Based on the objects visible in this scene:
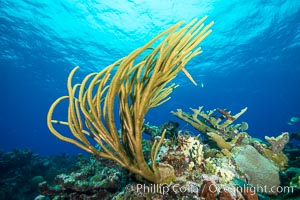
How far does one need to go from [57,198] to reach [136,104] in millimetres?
3289

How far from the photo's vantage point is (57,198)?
4.50m

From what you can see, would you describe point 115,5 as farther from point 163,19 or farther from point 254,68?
point 254,68

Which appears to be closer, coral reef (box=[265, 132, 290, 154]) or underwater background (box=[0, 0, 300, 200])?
coral reef (box=[265, 132, 290, 154])

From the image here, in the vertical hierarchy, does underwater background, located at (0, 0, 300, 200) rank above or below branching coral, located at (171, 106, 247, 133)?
above

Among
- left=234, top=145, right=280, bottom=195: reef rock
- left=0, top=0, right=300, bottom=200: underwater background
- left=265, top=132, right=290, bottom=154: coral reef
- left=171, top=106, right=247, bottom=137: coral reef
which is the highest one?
left=0, top=0, right=300, bottom=200: underwater background

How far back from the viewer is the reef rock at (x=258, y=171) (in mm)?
4504

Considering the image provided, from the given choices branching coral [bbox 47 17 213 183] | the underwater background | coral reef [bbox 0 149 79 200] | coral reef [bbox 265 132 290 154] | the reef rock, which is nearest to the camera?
branching coral [bbox 47 17 213 183]

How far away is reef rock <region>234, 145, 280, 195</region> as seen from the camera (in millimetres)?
4504

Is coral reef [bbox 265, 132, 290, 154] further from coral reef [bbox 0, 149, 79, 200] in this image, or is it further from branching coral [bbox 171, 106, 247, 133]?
coral reef [bbox 0, 149, 79, 200]

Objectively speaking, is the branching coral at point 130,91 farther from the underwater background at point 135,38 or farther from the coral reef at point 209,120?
the underwater background at point 135,38

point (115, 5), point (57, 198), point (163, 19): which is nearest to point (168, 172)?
point (57, 198)

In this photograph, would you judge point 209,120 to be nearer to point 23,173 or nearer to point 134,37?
point 23,173

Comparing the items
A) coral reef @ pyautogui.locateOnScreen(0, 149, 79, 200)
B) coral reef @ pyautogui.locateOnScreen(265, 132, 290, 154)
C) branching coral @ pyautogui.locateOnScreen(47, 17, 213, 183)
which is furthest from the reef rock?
coral reef @ pyautogui.locateOnScreen(0, 149, 79, 200)

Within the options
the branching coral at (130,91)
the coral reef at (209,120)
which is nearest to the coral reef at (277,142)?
the coral reef at (209,120)
